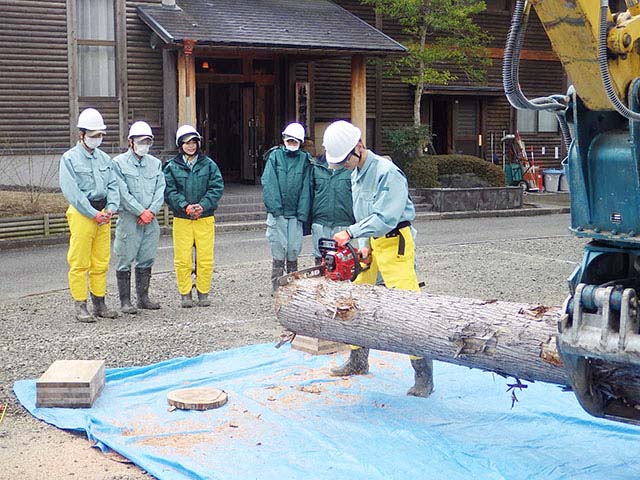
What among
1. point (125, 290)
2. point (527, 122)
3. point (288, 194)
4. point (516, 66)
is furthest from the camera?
point (527, 122)

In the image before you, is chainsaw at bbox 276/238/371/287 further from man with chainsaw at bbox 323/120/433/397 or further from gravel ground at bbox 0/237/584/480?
gravel ground at bbox 0/237/584/480

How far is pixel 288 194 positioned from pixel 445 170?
11.7 m

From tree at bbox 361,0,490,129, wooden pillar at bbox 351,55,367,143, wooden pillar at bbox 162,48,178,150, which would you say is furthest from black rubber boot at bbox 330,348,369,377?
tree at bbox 361,0,490,129

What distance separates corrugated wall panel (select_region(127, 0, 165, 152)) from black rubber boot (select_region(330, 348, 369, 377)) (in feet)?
41.3

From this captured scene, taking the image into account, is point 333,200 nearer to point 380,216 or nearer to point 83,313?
point 83,313

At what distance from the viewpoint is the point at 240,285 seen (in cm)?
1080

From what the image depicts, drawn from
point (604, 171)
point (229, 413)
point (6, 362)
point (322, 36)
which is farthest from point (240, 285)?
point (322, 36)

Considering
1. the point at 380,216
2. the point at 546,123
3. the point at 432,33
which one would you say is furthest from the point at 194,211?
the point at 546,123

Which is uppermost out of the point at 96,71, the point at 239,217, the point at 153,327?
the point at 96,71

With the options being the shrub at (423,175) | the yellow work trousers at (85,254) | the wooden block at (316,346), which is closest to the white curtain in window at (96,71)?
the shrub at (423,175)

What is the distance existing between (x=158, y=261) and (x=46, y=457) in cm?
739

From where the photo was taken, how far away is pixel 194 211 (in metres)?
9.23

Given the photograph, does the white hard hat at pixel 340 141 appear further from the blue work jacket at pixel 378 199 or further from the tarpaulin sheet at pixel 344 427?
the tarpaulin sheet at pixel 344 427

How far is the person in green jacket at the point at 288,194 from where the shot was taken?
377 inches
